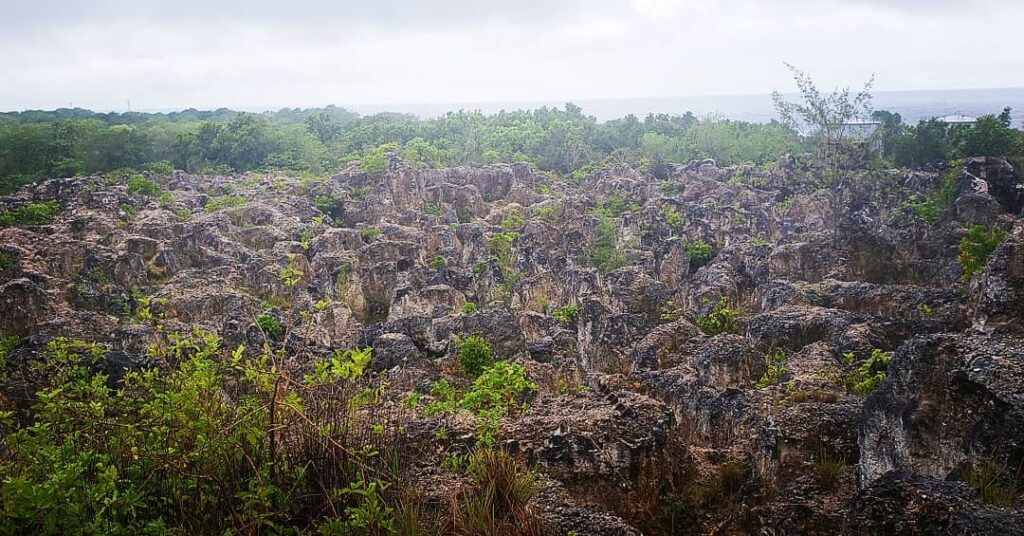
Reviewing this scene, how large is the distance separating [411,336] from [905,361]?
1202 centimetres

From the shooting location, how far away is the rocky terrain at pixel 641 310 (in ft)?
20.1

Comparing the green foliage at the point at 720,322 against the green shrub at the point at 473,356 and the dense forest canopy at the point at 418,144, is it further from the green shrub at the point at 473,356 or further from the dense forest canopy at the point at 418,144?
the dense forest canopy at the point at 418,144

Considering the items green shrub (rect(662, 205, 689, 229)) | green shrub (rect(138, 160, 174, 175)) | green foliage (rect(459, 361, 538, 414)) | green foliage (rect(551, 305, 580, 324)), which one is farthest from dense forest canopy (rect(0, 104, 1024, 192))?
green foliage (rect(459, 361, 538, 414))

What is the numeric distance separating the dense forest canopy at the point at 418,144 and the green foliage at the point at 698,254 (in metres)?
16.2

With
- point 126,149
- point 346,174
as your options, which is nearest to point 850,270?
point 346,174

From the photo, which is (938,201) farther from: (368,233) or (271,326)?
(271,326)

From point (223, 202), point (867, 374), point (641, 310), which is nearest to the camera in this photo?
point (867, 374)

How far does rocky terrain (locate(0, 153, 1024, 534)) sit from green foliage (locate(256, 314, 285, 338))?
16 cm

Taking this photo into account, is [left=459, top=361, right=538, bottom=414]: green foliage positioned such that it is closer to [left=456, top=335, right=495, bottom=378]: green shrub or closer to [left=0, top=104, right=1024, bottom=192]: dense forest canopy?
[left=456, top=335, right=495, bottom=378]: green shrub

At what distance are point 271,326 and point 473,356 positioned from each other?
6.49m

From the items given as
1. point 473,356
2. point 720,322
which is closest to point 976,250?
point 720,322

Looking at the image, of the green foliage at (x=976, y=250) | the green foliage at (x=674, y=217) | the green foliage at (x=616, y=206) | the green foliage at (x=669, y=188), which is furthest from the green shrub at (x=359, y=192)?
the green foliage at (x=976, y=250)

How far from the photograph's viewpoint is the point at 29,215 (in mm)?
25547

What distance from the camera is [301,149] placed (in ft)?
163
